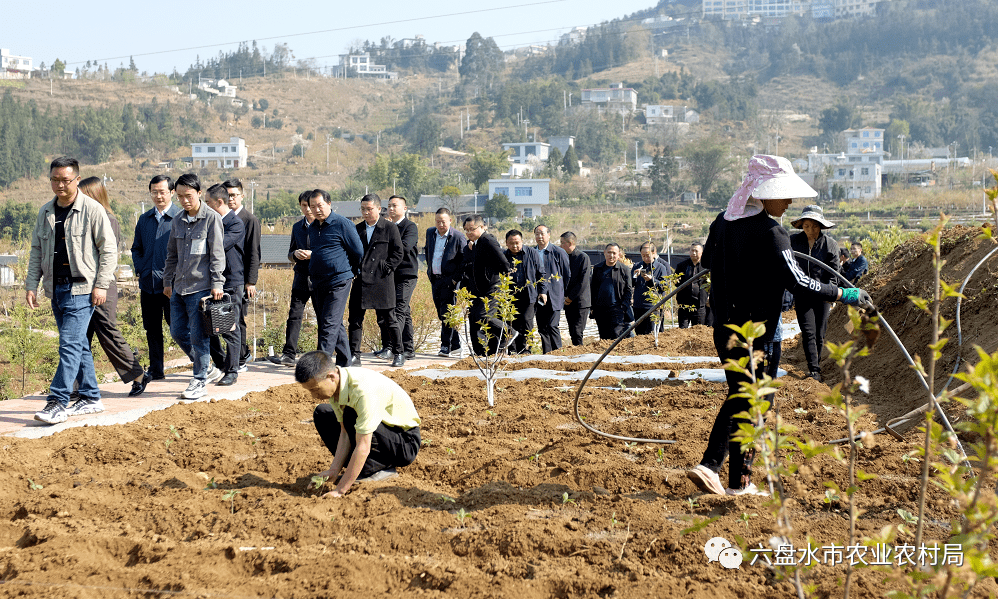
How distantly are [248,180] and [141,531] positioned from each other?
312 ft

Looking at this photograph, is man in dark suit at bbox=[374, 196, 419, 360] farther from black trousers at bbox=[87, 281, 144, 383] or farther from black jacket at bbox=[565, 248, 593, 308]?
black trousers at bbox=[87, 281, 144, 383]

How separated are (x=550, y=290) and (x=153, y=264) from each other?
4.40m

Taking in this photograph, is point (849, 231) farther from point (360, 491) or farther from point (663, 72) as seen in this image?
point (663, 72)

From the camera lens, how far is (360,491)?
3.94m

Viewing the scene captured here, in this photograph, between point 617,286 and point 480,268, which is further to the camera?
point 617,286

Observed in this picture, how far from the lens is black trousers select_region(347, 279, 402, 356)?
8.02 meters

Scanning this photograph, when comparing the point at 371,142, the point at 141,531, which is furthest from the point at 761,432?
the point at 371,142

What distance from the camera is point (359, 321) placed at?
8.09 meters

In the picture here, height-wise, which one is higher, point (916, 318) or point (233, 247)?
point (233, 247)

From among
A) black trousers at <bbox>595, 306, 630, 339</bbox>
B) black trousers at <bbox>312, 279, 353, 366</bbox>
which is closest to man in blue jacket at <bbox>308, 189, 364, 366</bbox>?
black trousers at <bbox>312, 279, 353, 366</bbox>

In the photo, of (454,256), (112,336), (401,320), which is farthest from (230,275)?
(454,256)

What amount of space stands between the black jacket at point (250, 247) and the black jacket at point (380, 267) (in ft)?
3.52

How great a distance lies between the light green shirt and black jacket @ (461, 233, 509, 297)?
405 centimetres

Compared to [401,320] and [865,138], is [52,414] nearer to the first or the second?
[401,320]
